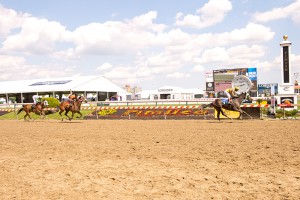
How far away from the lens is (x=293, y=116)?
19516 millimetres

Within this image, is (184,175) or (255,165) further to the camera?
(255,165)

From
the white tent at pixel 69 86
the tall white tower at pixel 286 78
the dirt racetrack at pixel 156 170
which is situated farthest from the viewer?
the white tent at pixel 69 86

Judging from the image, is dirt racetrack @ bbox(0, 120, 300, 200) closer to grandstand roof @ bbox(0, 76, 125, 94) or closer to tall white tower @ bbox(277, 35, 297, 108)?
tall white tower @ bbox(277, 35, 297, 108)

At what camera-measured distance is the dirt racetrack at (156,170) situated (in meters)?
4.97

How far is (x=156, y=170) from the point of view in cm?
642

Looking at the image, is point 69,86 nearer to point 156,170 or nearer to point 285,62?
point 285,62

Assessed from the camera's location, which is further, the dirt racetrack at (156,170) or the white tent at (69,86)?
the white tent at (69,86)

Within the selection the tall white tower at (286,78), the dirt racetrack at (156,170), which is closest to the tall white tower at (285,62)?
the tall white tower at (286,78)

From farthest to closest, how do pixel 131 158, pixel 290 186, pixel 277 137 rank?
pixel 277 137
pixel 131 158
pixel 290 186

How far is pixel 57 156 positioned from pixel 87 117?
15.7 meters

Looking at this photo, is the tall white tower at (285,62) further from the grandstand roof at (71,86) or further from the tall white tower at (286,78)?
the grandstand roof at (71,86)

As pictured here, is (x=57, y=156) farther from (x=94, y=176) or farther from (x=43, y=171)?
(x=94, y=176)

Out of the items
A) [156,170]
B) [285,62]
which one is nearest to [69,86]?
[285,62]

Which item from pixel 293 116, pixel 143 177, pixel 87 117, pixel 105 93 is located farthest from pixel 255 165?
pixel 105 93
